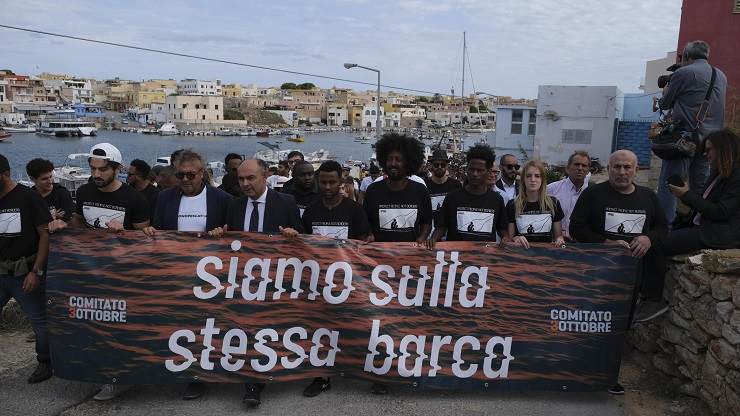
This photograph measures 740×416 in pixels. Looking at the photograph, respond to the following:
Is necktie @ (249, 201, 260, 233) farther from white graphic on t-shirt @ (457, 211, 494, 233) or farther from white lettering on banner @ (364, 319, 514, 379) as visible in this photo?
white graphic on t-shirt @ (457, 211, 494, 233)

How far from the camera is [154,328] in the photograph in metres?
4.34

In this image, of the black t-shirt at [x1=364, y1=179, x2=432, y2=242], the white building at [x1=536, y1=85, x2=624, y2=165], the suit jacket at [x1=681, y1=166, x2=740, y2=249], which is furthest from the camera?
the white building at [x1=536, y1=85, x2=624, y2=165]

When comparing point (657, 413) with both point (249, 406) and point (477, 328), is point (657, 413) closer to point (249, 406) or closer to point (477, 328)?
point (477, 328)

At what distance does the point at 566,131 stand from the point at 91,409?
33329mm

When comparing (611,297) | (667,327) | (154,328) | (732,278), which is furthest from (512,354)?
(154,328)

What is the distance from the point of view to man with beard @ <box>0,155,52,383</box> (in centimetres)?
448

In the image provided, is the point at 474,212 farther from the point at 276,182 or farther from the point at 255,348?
the point at 276,182

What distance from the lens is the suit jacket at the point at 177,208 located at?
473cm

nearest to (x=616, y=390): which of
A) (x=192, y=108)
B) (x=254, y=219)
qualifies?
(x=254, y=219)

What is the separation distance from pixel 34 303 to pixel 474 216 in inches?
152

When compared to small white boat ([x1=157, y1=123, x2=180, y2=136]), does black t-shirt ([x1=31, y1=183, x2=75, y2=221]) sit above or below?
above

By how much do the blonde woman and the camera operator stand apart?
183cm

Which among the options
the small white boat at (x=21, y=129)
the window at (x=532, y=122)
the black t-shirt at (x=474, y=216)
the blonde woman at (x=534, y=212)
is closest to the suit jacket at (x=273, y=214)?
the black t-shirt at (x=474, y=216)

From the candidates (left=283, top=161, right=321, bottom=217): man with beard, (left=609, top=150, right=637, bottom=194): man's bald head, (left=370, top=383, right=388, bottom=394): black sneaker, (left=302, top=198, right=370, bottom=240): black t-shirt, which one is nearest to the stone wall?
(left=609, top=150, right=637, bottom=194): man's bald head
